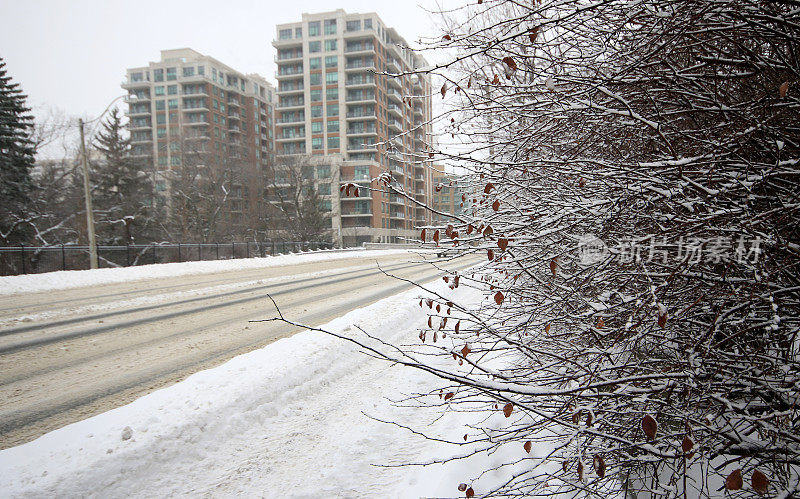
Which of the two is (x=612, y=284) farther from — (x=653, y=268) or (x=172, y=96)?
(x=172, y=96)

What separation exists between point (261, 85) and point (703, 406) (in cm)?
10559

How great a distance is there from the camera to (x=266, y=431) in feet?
14.4

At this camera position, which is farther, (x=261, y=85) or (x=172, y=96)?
(x=261, y=85)

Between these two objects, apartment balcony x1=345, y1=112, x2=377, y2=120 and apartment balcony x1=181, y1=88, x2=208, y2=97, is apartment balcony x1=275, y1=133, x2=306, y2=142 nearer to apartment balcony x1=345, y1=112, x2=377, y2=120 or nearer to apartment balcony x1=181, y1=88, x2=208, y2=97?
apartment balcony x1=345, y1=112, x2=377, y2=120

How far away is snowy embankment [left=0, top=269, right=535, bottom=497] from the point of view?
11.1 feet

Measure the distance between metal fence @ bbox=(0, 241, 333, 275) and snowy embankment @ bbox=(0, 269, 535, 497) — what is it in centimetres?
2071

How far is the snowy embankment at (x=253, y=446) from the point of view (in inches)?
133

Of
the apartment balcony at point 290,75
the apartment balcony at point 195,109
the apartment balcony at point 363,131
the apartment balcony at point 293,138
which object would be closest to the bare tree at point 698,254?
the apartment balcony at point 363,131

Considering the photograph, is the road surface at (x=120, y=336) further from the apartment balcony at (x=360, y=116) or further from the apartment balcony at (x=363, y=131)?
the apartment balcony at (x=360, y=116)

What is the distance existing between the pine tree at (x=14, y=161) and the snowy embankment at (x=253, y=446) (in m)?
29.6

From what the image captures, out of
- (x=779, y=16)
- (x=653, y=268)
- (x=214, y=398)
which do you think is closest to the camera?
(x=779, y=16)

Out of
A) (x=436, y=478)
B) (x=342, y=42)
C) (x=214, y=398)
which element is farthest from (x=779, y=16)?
(x=342, y=42)

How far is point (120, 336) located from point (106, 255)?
19345 millimetres

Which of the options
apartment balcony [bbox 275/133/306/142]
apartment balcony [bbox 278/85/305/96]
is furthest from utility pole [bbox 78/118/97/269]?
apartment balcony [bbox 278/85/305/96]
